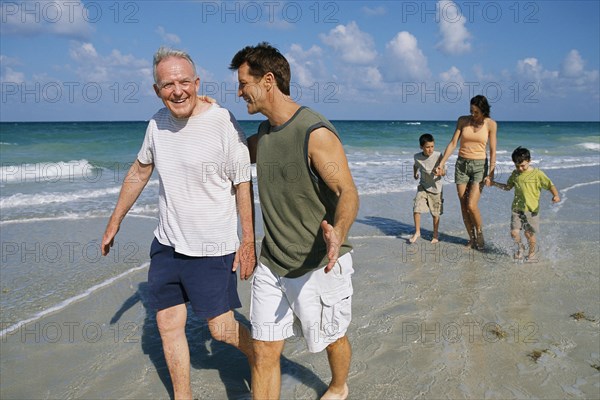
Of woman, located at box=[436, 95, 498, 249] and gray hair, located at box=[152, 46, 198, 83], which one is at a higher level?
gray hair, located at box=[152, 46, 198, 83]

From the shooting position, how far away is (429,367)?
3654mm

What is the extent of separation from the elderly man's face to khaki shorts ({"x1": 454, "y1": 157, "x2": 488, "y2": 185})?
15.2ft

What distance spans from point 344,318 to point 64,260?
14.6 ft

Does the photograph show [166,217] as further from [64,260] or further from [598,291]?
[598,291]

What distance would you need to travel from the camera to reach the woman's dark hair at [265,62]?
2.74m

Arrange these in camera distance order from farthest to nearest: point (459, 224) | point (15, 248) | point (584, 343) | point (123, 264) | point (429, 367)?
point (459, 224), point (15, 248), point (123, 264), point (584, 343), point (429, 367)

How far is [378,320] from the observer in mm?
4473

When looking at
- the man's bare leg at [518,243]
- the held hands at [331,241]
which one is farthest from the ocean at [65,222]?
the held hands at [331,241]

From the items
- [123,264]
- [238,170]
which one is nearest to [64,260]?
[123,264]

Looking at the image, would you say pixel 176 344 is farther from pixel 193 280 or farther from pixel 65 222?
pixel 65 222

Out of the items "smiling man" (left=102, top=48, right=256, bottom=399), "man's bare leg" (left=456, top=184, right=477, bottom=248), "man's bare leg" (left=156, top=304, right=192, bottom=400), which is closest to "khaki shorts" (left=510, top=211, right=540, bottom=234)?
"man's bare leg" (left=456, top=184, right=477, bottom=248)

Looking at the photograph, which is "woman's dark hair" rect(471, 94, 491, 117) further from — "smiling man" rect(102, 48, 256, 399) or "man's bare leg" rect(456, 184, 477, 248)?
"smiling man" rect(102, 48, 256, 399)

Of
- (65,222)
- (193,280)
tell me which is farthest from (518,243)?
(65,222)

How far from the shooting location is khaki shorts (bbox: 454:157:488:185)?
674 centimetres
